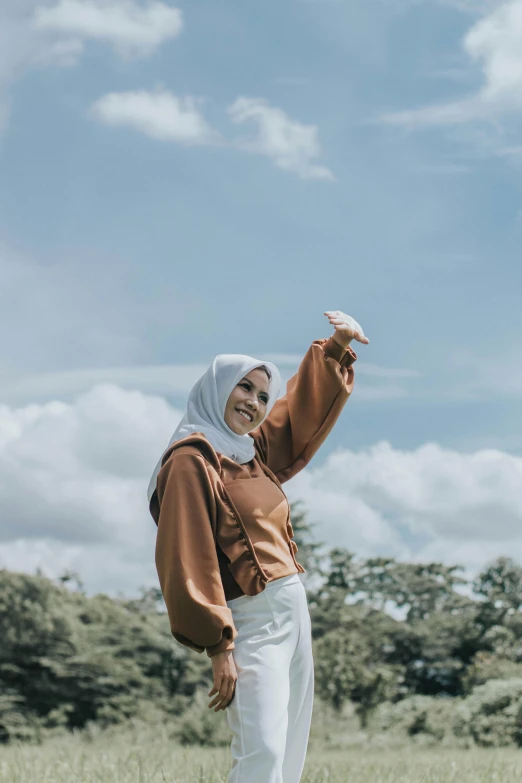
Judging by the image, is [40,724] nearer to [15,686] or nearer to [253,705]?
[15,686]

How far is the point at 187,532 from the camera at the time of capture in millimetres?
2727

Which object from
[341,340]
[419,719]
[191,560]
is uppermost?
[341,340]

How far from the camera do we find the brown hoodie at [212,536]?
8.68ft

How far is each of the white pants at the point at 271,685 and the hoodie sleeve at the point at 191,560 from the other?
0.12 metres

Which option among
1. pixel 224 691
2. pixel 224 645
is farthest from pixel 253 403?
pixel 224 691

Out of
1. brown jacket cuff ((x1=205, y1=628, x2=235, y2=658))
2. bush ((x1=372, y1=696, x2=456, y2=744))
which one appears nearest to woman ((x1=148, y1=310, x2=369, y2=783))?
brown jacket cuff ((x1=205, y1=628, x2=235, y2=658))

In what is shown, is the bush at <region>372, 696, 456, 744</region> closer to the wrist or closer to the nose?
the wrist

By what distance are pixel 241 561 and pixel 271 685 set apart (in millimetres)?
375

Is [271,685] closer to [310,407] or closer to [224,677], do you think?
[224,677]

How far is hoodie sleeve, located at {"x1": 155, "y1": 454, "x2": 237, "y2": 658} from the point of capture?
8.61 ft

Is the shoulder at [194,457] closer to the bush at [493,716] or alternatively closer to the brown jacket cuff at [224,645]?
the brown jacket cuff at [224,645]

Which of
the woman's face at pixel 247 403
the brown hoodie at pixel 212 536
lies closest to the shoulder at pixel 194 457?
the brown hoodie at pixel 212 536

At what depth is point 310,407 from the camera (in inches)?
129

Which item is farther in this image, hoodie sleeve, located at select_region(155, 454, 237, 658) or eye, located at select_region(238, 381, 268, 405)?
eye, located at select_region(238, 381, 268, 405)
